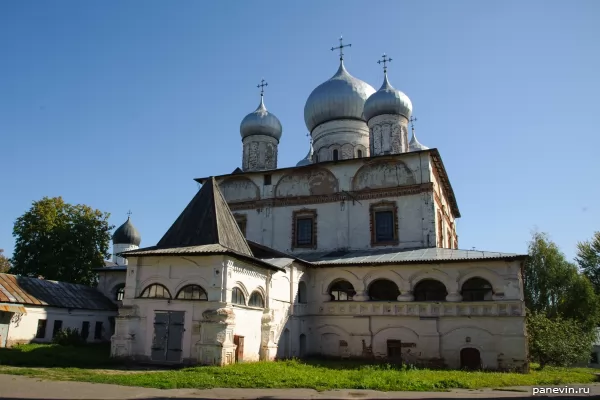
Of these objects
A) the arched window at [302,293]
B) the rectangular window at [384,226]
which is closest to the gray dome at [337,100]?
the rectangular window at [384,226]

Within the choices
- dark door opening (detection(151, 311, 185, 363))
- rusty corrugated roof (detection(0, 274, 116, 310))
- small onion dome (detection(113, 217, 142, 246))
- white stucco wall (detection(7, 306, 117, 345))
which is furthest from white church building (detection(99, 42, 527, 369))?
small onion dome (detection(113, 217, 142, 246))

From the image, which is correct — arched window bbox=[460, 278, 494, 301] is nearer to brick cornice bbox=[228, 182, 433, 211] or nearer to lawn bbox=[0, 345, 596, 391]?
lawn bbox=[0, 345, 596, 391]

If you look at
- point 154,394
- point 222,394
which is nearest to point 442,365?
point 222,394

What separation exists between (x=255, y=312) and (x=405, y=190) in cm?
795

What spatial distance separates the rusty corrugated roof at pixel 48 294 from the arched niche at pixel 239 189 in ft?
22.3

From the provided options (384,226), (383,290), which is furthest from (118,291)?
(384,226)

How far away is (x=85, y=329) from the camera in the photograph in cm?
1883

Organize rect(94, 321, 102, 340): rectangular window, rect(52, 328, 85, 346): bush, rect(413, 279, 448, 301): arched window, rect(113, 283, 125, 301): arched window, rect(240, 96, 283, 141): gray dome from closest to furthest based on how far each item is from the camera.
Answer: rect(52, 328, 85, 346): bush
rect(413, 279, 448, 301): arched window
rect(94, 321, 102, 340): rectangular window
rect(113, 283, 125, 301): arched window
rect(240, 96, 283, 141): gray dome

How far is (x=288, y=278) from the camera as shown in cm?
1619

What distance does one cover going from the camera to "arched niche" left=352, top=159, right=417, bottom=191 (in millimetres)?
18941

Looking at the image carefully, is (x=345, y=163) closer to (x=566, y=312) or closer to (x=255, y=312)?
(x=255, y=312)

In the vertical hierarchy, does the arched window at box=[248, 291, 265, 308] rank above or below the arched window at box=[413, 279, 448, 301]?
below

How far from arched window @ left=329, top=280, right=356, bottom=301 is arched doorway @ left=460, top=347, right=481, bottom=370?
167 inches

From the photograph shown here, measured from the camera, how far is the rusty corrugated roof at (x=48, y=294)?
1639 cm
